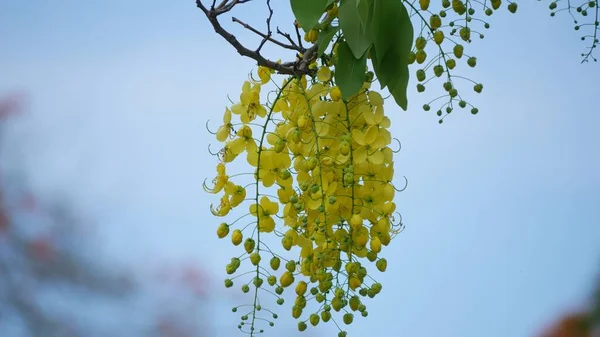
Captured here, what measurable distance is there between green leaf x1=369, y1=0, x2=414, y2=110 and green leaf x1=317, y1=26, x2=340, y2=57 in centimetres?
3

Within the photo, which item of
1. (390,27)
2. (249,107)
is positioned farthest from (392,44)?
(249,107)

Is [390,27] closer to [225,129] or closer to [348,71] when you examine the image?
[348,71]

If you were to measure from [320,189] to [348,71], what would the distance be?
0.09 meters

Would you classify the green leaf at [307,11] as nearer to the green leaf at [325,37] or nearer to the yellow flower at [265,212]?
the green leaf at [325,37]

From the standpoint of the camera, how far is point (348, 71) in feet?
1.99

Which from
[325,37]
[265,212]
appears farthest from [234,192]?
[325,37]

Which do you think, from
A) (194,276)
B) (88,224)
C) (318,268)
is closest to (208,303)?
(194,276)

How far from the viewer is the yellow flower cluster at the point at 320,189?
1.98 ft

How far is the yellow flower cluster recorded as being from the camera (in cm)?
60

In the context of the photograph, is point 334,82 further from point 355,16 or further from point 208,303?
point 208,303

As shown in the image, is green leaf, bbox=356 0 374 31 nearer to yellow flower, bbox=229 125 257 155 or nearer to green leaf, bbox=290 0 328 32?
green leaf, bbox=290 0 328 32

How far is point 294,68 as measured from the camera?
64cm

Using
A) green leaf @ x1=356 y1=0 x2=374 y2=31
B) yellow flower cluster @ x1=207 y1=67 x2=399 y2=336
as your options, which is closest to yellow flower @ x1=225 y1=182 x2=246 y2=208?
yellow flower cluster @ x1=207 y1=67 x2=399 y2=336

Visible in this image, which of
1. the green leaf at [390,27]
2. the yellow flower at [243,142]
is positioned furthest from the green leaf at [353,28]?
the yellow flower at [243,142]
